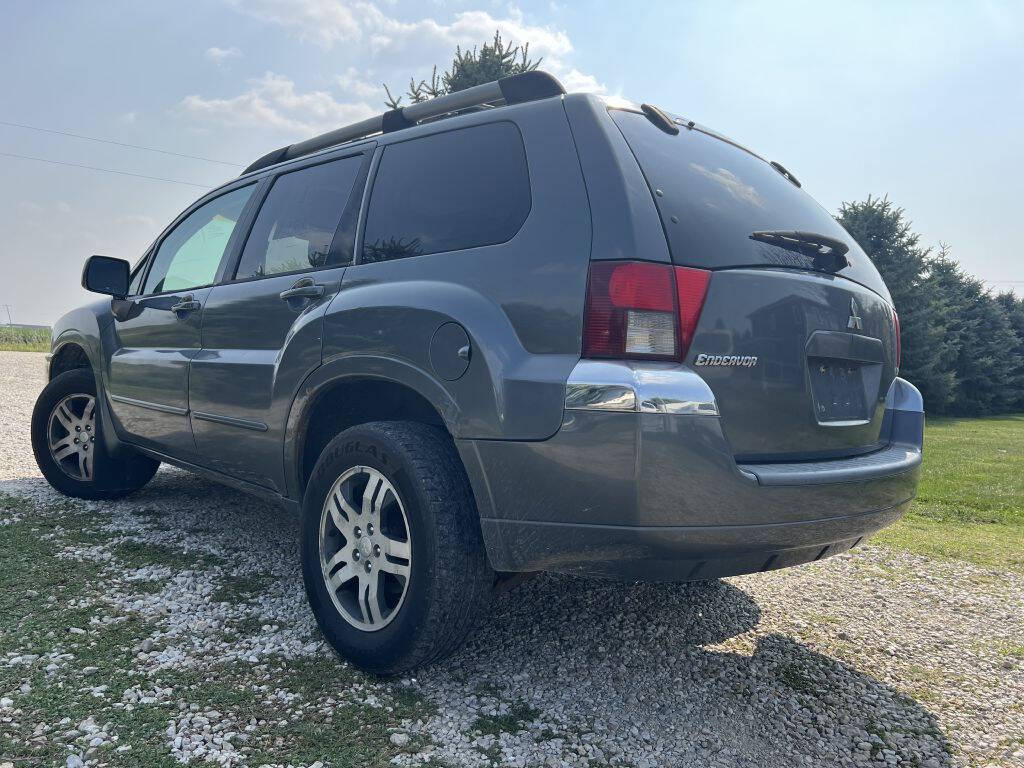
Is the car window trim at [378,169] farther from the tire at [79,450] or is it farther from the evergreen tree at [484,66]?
the evergreen tree at [484,66]

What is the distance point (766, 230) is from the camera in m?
2.43

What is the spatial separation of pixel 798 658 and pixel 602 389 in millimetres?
1618

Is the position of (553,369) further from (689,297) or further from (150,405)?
(150,405)

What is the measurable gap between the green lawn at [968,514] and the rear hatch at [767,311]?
8.93 ft

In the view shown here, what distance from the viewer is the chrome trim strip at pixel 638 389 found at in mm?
1996

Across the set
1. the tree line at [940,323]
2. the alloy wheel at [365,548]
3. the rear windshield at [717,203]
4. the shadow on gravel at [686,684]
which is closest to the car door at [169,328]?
the alloy wheel at [365,548]

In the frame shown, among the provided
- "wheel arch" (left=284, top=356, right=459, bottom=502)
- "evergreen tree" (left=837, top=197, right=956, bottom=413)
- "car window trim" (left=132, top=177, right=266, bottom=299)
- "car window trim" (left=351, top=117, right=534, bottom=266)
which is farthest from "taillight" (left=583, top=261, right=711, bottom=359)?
"evergreen tree" (left=837, top=197, right=956, bottom=413)

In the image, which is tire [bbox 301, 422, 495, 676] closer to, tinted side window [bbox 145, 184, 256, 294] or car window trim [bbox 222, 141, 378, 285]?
car window trim [bbox 222, 141, 378, 285]

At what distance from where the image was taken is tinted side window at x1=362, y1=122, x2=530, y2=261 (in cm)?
245

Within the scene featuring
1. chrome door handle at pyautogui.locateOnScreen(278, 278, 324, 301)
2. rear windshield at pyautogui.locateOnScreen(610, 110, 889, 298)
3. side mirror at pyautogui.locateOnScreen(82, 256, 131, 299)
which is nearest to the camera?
rear windshield at pyautogui.locateOnScreen(610, 110, 889, 298)

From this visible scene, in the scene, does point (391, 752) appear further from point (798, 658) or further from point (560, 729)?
point (798, 658)

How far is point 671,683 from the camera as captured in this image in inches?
102

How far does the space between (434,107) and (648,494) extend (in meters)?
1.91

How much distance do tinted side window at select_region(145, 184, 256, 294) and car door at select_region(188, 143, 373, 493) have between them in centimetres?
26
